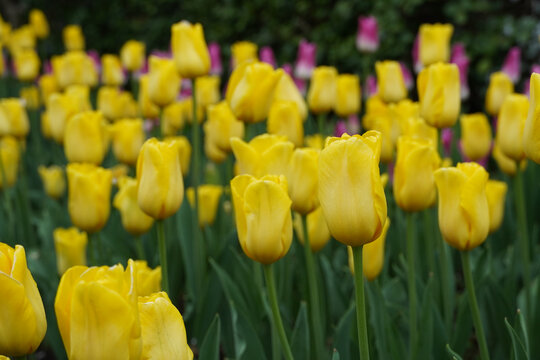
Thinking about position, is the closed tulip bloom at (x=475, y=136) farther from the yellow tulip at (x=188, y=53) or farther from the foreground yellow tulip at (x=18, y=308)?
the foreground yellow tulip at (x=18, y=308)

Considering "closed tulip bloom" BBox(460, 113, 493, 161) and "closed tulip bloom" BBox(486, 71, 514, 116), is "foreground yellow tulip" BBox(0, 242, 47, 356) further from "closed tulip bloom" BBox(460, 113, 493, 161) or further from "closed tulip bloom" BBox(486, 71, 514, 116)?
"closed tulip bloom" BBox(486, 71, 514, 116)

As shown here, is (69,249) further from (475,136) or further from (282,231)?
(475,136)

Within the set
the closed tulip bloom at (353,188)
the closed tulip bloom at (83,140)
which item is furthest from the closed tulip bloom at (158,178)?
Result: the closed tulip bloom at (83,140)

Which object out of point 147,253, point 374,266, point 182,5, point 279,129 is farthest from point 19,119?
point 182,5

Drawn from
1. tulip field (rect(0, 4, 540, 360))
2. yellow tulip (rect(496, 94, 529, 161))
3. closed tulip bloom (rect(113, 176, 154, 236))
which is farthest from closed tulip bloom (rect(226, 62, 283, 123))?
yellow tulip (rect(496, 94, 529, 161))

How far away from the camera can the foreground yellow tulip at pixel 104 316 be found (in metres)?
0.83

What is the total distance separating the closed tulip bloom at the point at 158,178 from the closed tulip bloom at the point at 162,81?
Answer: 0.89 m

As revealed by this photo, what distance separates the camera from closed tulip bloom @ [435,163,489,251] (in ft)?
4.22

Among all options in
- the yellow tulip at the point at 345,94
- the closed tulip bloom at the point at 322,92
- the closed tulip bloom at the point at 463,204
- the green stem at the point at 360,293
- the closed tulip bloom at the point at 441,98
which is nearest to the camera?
the green stem at the point at 360,293

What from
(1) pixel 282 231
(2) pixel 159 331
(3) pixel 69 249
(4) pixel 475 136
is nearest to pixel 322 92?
(4) pixel 475 136

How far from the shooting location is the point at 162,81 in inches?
91.4

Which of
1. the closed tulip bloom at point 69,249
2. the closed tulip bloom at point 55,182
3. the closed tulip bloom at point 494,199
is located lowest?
the closed tulip bloom at point 55,182

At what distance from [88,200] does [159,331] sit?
90 cm

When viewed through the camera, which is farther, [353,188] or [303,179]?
[303,179]
